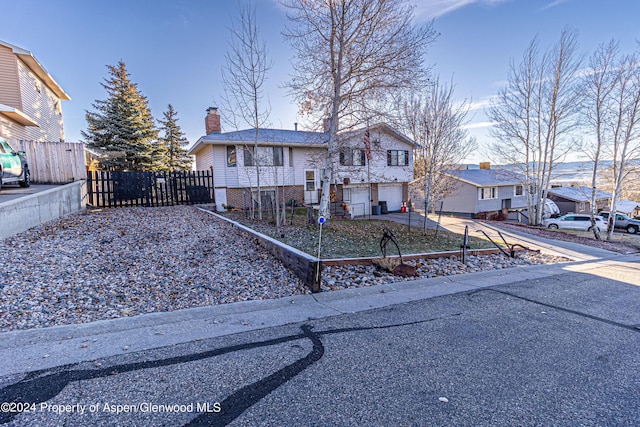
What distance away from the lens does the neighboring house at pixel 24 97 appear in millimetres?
14247

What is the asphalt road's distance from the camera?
2.29 meters

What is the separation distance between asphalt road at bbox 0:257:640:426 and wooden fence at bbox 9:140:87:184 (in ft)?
42.3

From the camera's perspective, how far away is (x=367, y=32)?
10523 mm

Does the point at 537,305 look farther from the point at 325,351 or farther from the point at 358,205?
the point at 358,205

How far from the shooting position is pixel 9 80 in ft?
48.4

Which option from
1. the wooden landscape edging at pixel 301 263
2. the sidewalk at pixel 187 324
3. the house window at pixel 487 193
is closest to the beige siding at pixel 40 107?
the wooden landscape edging at pixel 301 263

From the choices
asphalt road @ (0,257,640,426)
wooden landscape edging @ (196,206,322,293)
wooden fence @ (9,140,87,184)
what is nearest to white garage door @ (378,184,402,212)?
wooden landscape edging @ (196,206,322,293)

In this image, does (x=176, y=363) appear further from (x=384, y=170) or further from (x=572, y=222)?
(x=572, y=222)

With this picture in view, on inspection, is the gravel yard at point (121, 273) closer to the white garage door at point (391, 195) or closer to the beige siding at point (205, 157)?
the beige siding at point (205, 157)

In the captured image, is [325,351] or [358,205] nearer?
[325,351]

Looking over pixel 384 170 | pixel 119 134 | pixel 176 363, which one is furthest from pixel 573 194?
pixel 119 134

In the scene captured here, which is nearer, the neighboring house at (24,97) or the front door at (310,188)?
the neighboring house at (24,97)

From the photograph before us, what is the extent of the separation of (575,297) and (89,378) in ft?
23.6

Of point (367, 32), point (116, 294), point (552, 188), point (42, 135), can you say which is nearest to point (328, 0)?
point (367, 32)
